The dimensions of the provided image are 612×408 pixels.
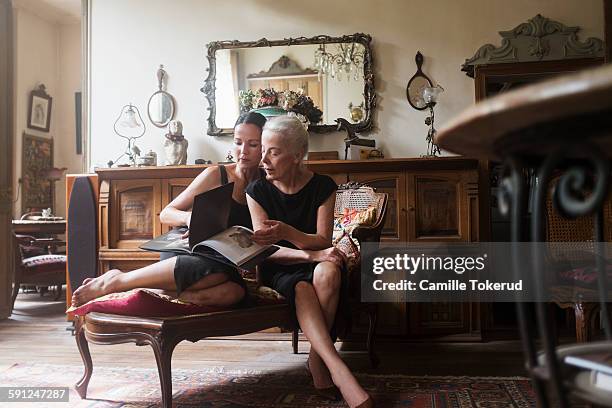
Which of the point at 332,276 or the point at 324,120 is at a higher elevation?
the point at 324,120

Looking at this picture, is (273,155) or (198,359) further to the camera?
(198,359)

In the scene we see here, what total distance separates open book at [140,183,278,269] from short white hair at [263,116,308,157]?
302mm

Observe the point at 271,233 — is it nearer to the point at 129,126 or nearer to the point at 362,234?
the point at 362,234

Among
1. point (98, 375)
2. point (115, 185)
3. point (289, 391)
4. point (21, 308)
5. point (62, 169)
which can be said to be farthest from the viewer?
point (62, 169)

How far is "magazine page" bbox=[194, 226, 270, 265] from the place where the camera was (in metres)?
2.08

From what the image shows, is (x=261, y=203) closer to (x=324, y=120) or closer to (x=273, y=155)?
(x=273, y=155)

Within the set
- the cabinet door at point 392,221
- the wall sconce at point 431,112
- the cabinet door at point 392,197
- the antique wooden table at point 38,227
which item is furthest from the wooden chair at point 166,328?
the antique wooden table at point 38,227

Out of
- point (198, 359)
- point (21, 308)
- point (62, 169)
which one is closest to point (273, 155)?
point (198, 359)

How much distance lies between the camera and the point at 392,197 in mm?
3727

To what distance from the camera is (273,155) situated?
237 centimetres

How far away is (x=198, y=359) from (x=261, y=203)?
42.0 inches

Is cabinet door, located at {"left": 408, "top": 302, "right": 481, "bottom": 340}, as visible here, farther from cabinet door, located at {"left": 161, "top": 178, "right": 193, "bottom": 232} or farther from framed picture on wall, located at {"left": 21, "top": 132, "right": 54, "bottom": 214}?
framed picture on wall, located at {"left": 21, "top": 132, "right": 54, "bottom": 214}

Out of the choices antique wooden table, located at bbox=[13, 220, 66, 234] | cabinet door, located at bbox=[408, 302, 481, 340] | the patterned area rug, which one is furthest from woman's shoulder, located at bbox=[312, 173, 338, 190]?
antique wooden table, located at bbox=[13, 220, 66, 234]

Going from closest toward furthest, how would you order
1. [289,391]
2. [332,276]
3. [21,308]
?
[332,276], [289,391], [21,308]
